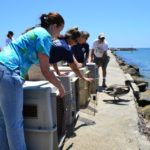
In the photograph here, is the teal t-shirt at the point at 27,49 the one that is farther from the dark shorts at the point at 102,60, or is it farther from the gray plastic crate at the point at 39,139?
the dark shorts at the point at 102,60

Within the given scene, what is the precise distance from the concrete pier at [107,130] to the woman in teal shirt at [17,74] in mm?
1500

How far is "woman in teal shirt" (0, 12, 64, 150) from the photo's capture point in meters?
3.91

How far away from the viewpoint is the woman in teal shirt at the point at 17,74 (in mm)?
3910

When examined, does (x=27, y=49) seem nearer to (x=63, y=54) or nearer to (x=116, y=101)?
(x=63, y=54)

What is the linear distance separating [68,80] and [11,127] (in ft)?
5.35

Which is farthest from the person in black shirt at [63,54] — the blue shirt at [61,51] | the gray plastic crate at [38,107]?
the gray plastic crate at [38,107]

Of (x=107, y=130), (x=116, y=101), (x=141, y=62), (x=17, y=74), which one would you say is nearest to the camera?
(x=17, y=74)

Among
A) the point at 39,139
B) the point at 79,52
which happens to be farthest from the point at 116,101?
the point at 39,139

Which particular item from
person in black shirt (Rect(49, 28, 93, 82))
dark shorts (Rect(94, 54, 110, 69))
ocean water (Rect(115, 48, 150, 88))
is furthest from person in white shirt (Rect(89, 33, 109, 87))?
ocean water (Rect(115, 48, 150, 88))

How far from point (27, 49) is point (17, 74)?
0.27 meters

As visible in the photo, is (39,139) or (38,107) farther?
(39,139)

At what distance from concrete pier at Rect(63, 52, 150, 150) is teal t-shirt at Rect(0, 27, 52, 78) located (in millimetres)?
1786

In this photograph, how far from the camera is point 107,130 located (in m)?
6.57

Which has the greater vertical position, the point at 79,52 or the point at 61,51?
the point at 61,51
